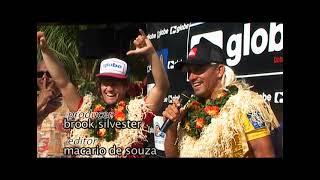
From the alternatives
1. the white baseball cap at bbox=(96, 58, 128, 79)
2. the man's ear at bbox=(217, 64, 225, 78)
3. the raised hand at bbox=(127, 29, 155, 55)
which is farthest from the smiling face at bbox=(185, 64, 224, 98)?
the white baseball cap at bbox=(96, 58, 128, 79)

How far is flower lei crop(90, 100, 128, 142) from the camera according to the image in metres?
6.32

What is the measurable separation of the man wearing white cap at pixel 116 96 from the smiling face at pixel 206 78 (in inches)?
12.9

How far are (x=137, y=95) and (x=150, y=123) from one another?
1.09ft

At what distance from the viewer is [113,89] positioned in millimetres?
6344

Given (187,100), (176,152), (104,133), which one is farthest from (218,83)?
(104,133)

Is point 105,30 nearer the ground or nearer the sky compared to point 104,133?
nearer the sky

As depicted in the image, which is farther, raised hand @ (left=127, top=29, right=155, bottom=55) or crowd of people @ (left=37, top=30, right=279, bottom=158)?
raised hand @ (left=127, top=29, right=155, bottom=55)

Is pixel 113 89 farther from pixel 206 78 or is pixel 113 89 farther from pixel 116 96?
pixel 206 78

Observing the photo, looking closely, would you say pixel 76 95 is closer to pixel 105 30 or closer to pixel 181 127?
pixel 105 30

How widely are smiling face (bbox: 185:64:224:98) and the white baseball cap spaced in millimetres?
742

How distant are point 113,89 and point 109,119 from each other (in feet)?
1.07

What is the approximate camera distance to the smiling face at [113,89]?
20.8 feet

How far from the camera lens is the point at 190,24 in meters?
6.24

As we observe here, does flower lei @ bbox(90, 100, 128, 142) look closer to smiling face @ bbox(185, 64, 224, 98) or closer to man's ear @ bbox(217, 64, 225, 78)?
smiling face @ bbox(185, 64, 224, 98)
